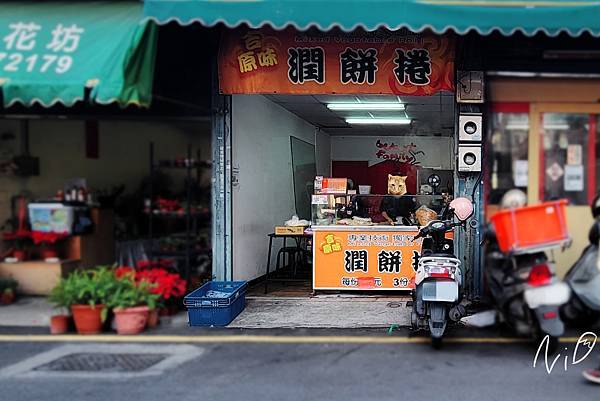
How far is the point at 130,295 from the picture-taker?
252 inches

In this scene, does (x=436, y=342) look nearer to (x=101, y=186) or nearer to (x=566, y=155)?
(x=566, y=155)

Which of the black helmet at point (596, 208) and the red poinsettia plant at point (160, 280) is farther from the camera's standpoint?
the red poinsettia plant at point (160, 280)

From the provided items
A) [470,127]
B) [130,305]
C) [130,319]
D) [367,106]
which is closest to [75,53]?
[130,305]

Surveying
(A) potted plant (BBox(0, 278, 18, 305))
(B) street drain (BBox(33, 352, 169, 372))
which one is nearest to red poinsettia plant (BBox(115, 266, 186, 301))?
(B) street drain (BBox(33, 352, 169, 372))

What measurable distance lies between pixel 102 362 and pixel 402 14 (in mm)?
4458

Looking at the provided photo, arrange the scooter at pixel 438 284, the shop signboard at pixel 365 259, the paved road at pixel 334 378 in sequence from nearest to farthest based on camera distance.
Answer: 1. the paved road at pixel 334 378
2. the scooter at pixel 438 284
3. the shop signboard at pixel 365 259

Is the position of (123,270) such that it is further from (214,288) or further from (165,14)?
(165,14)

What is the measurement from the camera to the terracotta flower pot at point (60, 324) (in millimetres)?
6465

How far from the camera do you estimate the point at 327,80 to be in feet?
25.0

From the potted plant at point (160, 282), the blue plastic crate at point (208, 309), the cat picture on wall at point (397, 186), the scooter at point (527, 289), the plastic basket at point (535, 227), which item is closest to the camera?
the plastic basket at point (535, 227)

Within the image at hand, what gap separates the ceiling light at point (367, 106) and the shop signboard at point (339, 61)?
2.96m

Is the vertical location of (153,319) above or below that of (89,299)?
below

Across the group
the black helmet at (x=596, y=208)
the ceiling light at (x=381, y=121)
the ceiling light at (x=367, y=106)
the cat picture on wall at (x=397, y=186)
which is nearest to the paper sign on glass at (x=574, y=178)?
the black helmet at (x=596, y=208)

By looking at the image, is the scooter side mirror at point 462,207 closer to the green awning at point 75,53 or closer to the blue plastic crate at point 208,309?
the blue plastic crate at point 208,309
